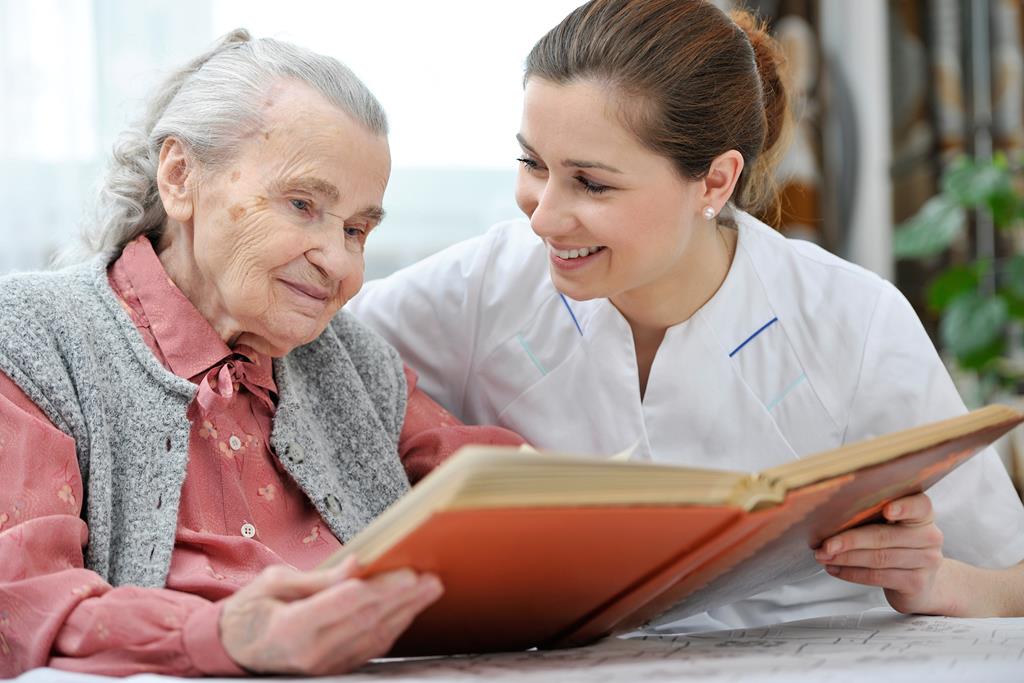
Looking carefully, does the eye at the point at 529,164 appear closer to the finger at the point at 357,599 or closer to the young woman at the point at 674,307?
the young woman at the point at 674,307

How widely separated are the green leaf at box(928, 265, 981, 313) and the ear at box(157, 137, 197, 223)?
249cm

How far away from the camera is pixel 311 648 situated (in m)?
0.86

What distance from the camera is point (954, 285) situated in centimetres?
327

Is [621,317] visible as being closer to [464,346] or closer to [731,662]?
[464,346]

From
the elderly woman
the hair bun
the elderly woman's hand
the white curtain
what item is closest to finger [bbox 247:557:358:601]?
the elderly woman's hand

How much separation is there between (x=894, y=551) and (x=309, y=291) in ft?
2.27

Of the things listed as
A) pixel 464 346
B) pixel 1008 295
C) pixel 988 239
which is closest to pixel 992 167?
pixel 1008 295

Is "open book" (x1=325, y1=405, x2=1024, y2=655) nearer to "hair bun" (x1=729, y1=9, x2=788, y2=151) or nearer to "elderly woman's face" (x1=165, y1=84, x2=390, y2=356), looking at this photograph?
"elderly woman's face" (x1=165, y1=84, x2=390, y2=356)

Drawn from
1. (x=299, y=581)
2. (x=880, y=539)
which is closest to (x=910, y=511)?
(x=880, y=539)

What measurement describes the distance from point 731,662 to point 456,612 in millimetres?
234

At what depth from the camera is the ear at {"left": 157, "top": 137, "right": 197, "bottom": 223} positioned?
1326 millimetres

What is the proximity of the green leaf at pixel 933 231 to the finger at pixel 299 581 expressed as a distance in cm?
268

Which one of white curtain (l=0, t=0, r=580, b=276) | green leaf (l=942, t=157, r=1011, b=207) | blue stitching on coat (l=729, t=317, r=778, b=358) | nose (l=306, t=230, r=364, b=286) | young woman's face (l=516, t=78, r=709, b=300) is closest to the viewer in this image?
nose (l=306, t=230, r=364, b=286)

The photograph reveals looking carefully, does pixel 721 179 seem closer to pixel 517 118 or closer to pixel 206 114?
pixel 206 114
